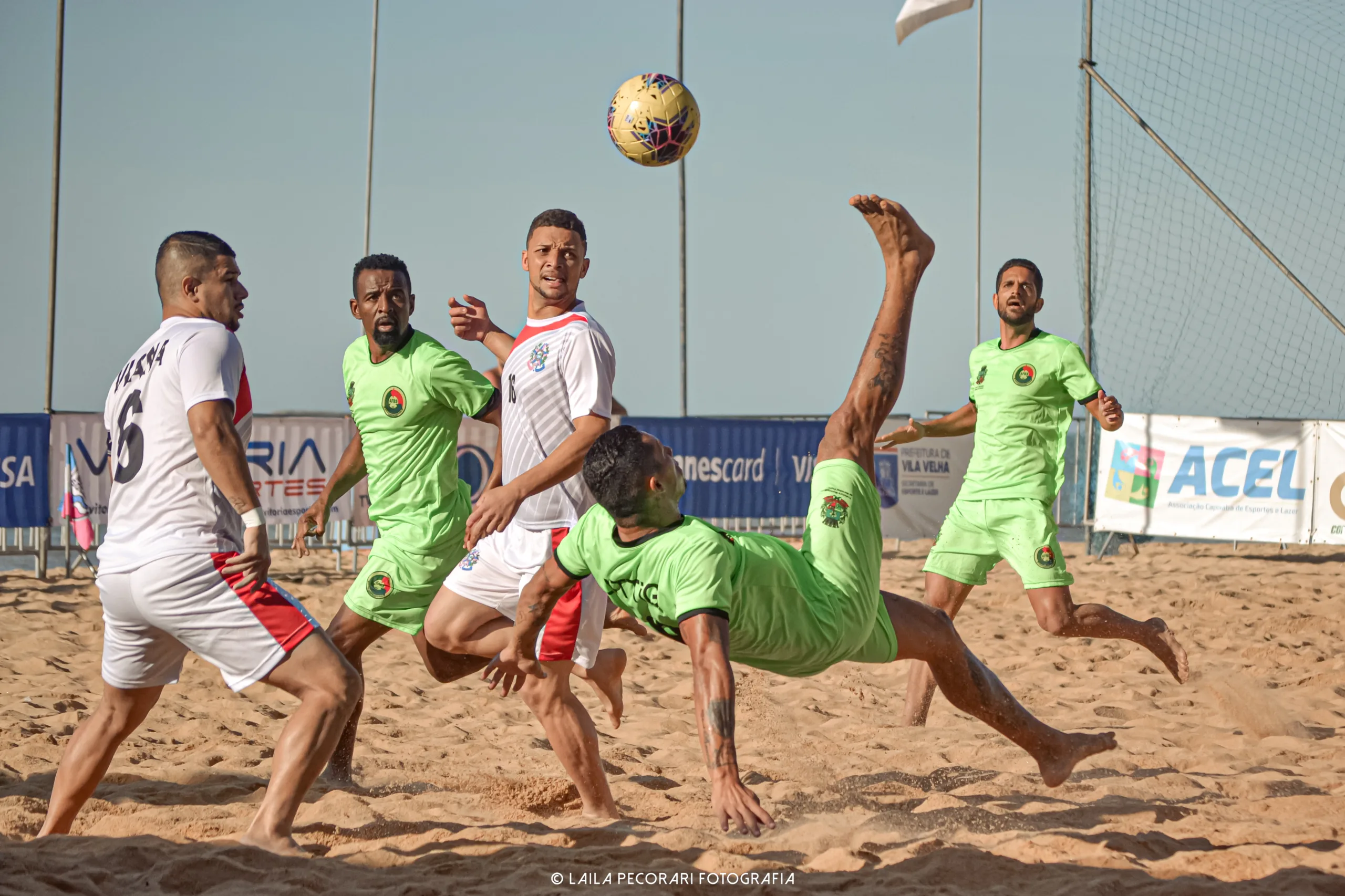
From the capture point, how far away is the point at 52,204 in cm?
1166

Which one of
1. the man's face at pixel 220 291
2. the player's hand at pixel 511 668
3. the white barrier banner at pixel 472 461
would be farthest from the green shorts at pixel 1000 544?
the white barrier banner at pixel 472 461

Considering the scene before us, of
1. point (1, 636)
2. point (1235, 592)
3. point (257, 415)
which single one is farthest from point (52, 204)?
point (1235, 592)

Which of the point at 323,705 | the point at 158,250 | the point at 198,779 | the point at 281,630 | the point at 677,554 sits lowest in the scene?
the point at 198,779

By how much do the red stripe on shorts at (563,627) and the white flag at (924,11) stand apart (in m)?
11.4

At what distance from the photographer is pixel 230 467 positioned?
3.48 m

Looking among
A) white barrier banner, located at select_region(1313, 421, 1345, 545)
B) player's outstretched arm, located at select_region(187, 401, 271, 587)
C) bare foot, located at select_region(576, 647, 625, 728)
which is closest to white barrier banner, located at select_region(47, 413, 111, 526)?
bare foot, located at select_region(576, 647, 625, 728)

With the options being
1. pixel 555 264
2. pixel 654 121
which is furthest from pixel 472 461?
pixel 555 264

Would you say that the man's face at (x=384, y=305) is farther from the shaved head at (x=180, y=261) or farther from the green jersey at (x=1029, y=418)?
the green jersey at (x=1029, y=418)

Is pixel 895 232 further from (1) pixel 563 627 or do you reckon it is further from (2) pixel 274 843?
(2) pixel 274 843

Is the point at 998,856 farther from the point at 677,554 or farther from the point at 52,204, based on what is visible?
the point at 52,204

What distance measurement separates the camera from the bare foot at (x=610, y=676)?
4891mm

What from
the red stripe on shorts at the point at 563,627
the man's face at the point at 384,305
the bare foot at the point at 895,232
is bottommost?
the red stripe on shorts at the point at 563,627

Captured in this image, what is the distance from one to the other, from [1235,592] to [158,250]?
30.1 ft

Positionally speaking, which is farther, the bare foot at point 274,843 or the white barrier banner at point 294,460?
the white barrier banner at point 294,460
